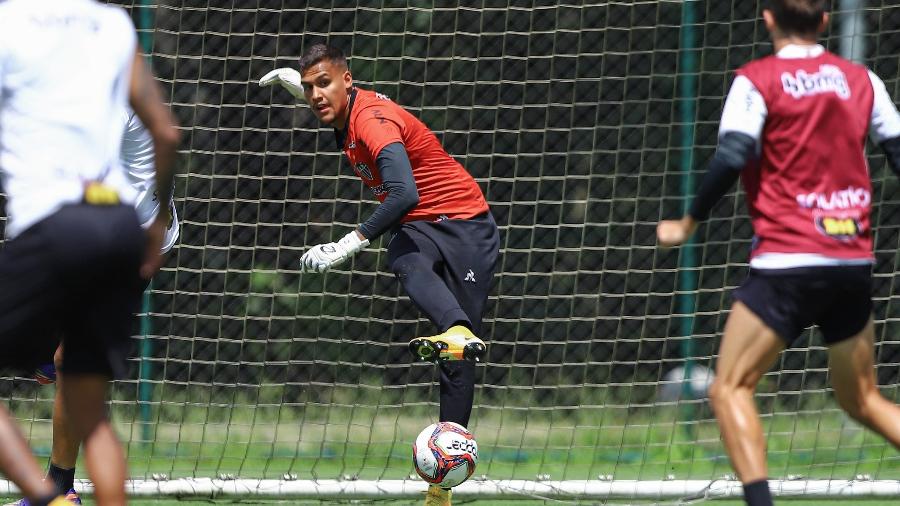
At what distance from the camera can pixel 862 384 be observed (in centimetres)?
387

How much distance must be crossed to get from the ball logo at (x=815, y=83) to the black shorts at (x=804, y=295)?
0.51 m

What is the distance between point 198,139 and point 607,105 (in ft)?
7.99

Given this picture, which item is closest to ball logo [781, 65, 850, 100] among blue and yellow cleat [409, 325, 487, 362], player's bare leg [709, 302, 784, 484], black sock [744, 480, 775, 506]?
player's bare leg [709, 302, 784, 484]

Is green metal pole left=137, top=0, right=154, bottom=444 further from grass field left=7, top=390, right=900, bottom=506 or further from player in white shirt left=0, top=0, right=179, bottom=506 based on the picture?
player in white shirt left=0, top=0, right=179, bottom=506

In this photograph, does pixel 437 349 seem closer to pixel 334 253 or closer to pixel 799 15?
pixel 334 253

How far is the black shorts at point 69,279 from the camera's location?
294 centimetres

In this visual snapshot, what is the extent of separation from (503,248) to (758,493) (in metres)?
4.06

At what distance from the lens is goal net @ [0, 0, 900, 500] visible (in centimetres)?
707

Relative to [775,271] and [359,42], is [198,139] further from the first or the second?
[775,271]

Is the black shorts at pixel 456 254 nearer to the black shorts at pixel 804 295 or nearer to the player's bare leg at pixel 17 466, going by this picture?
the black shorts at pixel 804 295

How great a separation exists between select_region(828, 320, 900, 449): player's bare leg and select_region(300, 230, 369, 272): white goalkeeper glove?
1921 mm

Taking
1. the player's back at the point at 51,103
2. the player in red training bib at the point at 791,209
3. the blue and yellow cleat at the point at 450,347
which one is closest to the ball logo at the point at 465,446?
the blue and yellow cleat at the point at 450,347

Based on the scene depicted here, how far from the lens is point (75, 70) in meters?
3.06

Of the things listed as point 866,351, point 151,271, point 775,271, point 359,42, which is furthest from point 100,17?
point 359,42
